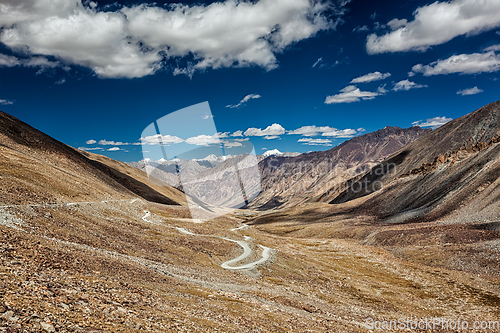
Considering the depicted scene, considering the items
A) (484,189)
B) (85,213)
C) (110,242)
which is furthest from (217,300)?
(484,189)

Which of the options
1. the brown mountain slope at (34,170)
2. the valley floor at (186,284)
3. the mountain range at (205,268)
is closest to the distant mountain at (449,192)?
the mountain range at (205,268)

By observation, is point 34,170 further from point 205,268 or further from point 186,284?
point 186,284

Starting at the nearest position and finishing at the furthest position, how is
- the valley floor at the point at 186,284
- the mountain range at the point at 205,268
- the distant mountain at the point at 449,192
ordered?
1. the valley floor at the point at 186,284
2. the mountain range at the point at 205,268
3. the distant mountain at the point at 449,192

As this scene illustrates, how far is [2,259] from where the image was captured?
54.7 feet

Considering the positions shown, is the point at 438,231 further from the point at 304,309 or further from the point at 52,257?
the point at 52,257

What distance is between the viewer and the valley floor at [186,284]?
1434 centimetres

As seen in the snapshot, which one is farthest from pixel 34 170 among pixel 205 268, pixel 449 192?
pixel 449 192

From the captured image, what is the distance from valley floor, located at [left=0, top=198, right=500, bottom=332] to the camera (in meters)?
14.3

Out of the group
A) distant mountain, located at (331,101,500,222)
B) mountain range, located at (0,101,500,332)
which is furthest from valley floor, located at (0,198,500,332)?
distant mountain, located at (331,101,500,222)

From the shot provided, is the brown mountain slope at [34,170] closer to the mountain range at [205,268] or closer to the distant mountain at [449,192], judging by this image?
the mountain range at [205,268]

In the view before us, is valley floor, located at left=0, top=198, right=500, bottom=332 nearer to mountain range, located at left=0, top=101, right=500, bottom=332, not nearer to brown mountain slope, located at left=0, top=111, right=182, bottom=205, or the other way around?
mountain range, located at left=0, top=101, right=500, bottom=332

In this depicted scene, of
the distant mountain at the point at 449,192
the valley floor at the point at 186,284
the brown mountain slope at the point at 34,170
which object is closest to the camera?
the valley floor at the point at 186,284

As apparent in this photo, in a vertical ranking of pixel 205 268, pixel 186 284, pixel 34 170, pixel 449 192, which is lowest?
pixel 449 192

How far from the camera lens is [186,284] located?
2808 cm
